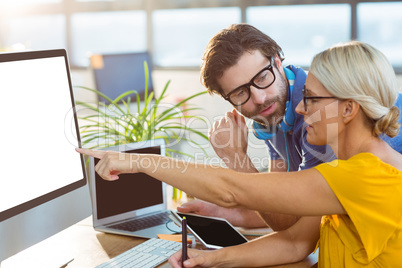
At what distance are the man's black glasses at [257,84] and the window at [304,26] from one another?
9.11ft

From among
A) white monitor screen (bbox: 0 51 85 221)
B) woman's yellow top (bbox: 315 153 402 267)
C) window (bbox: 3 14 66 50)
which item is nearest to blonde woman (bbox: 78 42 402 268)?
woman's yellow top (bbox: 315 153 402 267)

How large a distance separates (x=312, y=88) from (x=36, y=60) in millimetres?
670

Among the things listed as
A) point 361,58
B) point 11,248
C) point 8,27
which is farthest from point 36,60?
point 8,27

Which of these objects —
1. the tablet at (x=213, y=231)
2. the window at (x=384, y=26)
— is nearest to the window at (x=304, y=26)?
the window at (x=384, y=26)

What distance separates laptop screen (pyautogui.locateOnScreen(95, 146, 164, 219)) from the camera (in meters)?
1.58

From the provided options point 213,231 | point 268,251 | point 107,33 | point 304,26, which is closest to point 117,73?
point 107,33

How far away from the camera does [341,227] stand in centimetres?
119

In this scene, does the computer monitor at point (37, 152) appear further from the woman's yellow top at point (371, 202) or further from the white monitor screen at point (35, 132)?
the woman's yellow top at point (371, 202)

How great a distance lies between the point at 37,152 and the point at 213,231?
54 centimetres

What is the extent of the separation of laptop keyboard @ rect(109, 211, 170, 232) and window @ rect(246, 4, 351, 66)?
120 inches

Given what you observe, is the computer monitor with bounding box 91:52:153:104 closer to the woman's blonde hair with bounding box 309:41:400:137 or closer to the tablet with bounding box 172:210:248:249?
the tablet with bounding box 172:210:248:249

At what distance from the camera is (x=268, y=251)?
4.24 feet

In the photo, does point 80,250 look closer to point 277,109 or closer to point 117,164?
point 117,164

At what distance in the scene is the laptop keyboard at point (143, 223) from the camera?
5.10 feet
